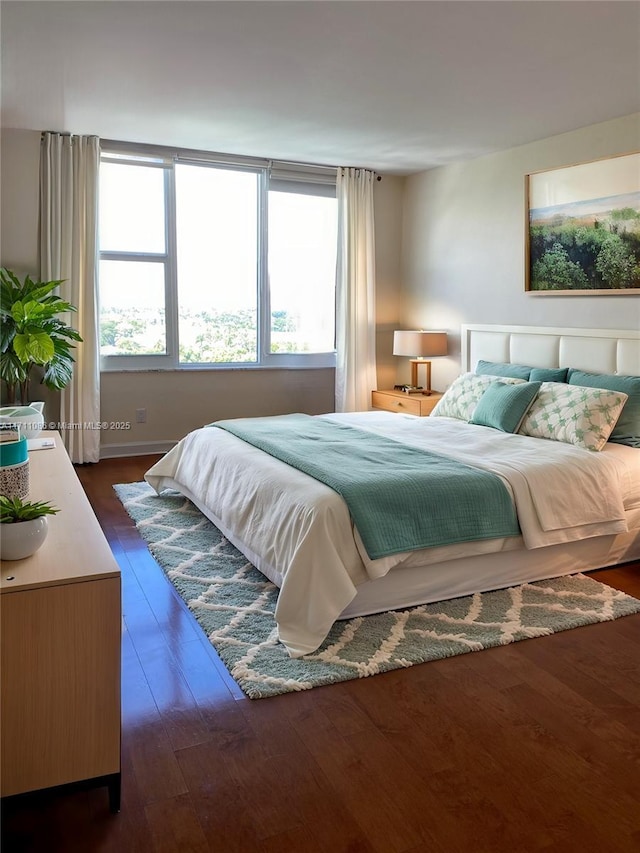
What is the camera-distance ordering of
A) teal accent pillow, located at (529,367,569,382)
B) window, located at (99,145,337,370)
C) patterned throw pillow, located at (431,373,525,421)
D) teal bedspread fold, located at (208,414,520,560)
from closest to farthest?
teal bedspread fold, located at (208,414,520,560)
teal accent pillow, located at (529,367,569,382)
patterned throw pillow, located at (431,373,525,421)
window, located at (99,145,337,370)

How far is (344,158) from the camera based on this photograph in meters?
5.84

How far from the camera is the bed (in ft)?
9.04

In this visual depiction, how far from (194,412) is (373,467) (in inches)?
124

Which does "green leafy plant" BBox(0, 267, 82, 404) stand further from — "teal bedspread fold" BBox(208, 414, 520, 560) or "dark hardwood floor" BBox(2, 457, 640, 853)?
"dark hardwood floor" BBox(2, 457, 640, 853)

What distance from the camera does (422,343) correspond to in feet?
19.1

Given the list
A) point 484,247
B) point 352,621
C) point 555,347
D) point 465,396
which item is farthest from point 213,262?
point 352,621

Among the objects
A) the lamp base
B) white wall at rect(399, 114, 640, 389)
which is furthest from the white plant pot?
the lamp base

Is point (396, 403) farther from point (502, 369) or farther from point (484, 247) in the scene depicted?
point (484, 247)

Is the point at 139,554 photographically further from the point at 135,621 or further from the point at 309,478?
the point at 309,478

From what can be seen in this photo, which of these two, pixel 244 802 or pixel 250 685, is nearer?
pixel 244 802

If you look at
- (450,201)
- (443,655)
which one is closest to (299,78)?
(450,201)

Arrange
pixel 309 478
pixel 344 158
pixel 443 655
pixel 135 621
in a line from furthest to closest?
1. pixel 344 158
2. pixel 309 478
3. pixel 135 621
4. pixel 443 655

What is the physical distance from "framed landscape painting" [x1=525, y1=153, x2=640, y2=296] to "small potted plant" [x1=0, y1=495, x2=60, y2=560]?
12.3 feet

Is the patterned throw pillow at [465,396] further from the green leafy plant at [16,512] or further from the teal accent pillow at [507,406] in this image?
the green leafy plant at [16,512]
